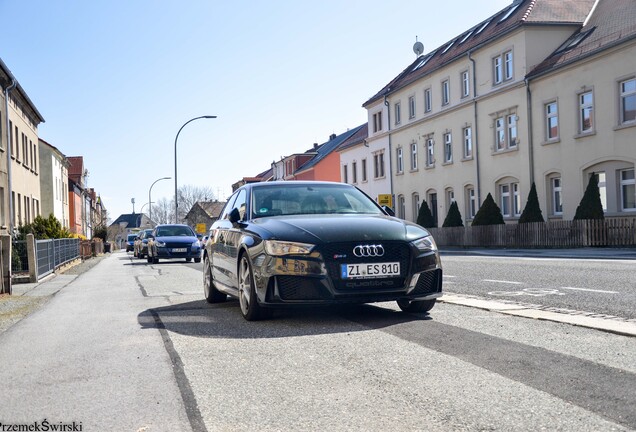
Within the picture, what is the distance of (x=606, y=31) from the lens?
101 feet

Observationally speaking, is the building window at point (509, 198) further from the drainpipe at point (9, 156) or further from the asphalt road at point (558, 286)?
the drainpipe at point (9, 156)

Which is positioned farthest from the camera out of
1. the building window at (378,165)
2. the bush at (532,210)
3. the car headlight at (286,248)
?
the building window at (378,165)

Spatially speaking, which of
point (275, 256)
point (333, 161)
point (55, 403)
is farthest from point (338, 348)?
point (333, 161)

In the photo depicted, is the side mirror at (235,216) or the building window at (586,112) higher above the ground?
the building window at (586,112)

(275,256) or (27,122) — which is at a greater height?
(27,122)

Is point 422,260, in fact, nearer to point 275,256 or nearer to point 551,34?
point 275,256

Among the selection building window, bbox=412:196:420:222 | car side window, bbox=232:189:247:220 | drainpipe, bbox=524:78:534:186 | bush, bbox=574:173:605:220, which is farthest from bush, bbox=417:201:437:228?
car side window, bbox=232:189:247:220

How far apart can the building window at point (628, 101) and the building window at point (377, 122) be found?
27.4 meters

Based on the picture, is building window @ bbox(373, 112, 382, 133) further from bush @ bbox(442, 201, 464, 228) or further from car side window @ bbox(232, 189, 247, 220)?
car side window @ bbox(232, 189, 247, 220)

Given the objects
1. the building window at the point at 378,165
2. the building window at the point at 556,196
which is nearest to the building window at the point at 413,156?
the building window at the point at 378,165

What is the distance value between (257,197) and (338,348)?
3.21m

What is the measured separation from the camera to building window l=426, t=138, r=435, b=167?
148 ft

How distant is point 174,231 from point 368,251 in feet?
74.0

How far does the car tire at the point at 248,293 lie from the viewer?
24.0 feet
